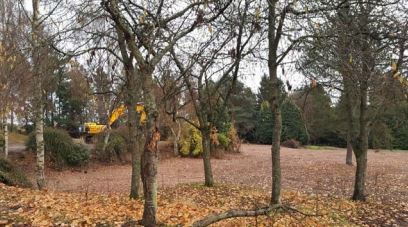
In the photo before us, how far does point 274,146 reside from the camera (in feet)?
31.8

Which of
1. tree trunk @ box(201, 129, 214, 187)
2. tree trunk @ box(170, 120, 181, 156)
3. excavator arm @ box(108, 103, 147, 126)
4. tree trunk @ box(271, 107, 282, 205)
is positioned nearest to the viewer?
excavator arm @ box(108, 103, 147, 126)

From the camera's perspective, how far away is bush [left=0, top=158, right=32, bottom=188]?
12.4 metres

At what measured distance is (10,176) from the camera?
1291cm

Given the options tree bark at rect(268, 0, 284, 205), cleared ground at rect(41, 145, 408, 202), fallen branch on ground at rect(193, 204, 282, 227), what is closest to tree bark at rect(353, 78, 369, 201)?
cleared ground at rect(41, 145, 408, 202)

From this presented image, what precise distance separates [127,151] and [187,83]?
13.4m

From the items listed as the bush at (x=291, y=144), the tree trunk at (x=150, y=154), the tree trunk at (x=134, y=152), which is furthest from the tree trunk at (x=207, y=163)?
the bush at (x=291, y=144)

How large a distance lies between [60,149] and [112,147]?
3.36 m

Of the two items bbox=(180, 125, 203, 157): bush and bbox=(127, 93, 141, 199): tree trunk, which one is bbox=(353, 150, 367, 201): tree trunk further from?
bbox=(180, 125, 203, 157): bush

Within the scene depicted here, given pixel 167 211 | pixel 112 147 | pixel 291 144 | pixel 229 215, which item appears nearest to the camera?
pixel 229 215

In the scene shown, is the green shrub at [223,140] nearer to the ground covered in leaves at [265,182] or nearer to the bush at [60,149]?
the ground covered in leaves at [265,182]

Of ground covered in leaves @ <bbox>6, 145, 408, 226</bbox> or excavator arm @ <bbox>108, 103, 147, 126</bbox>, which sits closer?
excavator arm @ <bbox>108, 103, 147, 126</bbox>

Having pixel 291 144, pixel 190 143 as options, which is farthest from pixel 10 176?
pixel 291 144

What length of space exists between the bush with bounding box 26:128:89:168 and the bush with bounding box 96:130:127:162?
1905 mm

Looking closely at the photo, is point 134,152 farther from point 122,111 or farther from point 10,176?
point 10,176
